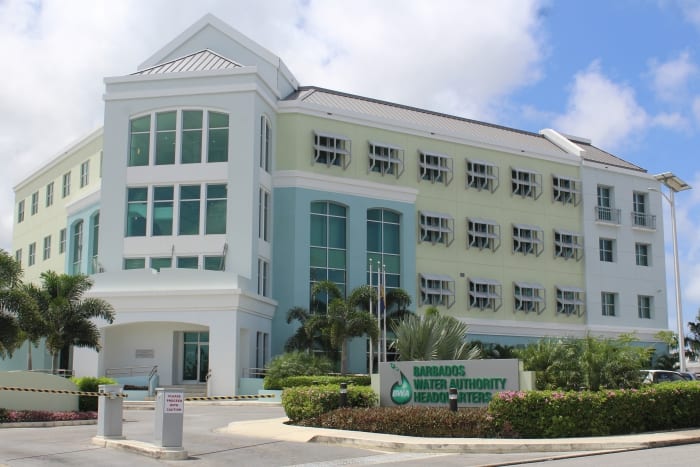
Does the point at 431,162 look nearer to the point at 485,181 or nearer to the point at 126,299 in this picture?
the point at 485,181

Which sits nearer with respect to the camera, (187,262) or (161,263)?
(187,262)

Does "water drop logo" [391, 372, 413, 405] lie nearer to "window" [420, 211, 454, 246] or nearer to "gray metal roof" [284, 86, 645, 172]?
"gray metal roof" [284, 86, 645, 172]

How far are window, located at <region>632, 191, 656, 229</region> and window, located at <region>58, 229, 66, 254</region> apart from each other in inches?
1427

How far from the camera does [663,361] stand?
56.3 metres

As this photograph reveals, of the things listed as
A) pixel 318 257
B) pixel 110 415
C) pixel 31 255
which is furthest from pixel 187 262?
pixel 110 415

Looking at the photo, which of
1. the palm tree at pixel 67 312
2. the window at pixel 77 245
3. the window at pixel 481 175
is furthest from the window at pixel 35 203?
the window at pixel 481 175

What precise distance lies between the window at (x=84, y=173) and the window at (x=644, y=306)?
35.6 m

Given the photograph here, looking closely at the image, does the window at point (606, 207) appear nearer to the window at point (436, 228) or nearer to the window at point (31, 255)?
the window at point (436, 228)

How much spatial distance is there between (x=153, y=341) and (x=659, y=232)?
35665 mm

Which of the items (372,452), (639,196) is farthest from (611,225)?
(372,452)

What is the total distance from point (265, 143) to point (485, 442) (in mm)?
28404

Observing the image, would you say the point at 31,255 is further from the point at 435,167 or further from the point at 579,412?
the point at 579,412

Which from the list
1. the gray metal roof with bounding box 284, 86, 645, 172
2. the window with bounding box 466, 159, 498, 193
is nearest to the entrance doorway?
the gray metal roof with bounding box 284, 86, 645, 172

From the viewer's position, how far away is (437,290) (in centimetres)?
4997
